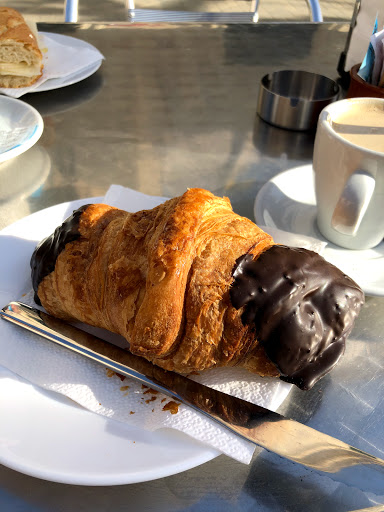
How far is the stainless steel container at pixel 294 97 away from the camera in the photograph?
4.54ft

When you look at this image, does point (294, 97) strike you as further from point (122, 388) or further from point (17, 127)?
point (122, 388)

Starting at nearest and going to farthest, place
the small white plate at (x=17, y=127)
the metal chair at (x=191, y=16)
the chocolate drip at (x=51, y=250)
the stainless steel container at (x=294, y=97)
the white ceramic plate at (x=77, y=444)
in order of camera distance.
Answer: the white ceramic plate at (x=77, y=444) < the chocolate drip at (x=51, y=250) < the small white plate at (x=17, y=127) < the stainless steel container at (x=294, y=97) < the metal chair at (x=191, y=16)

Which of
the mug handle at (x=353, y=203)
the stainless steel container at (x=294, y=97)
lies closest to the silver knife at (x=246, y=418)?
the mug handle at (x=353, y=203)

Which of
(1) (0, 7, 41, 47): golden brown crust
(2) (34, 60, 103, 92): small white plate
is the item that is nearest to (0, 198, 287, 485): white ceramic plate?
(2) (34, 60, 103, 92): small white plate

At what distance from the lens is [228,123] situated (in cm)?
150

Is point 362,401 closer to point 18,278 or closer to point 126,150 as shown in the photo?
point 18,278

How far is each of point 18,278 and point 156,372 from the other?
297 mm

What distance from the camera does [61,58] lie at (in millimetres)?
1623

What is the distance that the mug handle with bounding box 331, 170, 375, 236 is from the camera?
83 centimetres

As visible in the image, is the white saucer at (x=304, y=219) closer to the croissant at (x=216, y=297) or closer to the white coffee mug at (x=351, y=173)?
the white coffee mug at (x=351, y=173)

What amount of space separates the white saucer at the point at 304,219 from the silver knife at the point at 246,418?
29 centimetres

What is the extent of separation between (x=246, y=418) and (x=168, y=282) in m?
0.20

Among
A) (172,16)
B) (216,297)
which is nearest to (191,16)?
(172,16)

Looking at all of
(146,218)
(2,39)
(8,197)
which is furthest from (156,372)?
(2,39)
